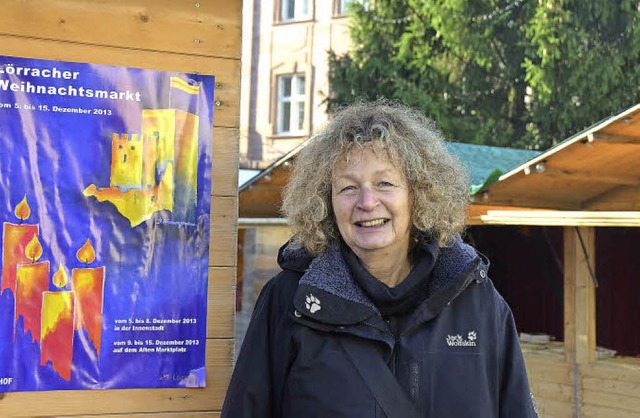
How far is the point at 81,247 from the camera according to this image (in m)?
2.49

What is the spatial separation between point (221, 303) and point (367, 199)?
629mm

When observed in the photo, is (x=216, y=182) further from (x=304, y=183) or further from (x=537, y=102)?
(x=537, y=102)

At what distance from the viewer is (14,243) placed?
244 centimetres

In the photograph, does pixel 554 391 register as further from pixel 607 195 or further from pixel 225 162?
pixel 225 162

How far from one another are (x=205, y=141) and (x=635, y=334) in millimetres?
6593

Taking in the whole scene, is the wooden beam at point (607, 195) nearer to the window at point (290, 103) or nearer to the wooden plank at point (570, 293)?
the wooden plank at point (570, 293)

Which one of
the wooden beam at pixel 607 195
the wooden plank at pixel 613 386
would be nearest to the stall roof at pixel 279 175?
the wooden beam at pixel 607 195

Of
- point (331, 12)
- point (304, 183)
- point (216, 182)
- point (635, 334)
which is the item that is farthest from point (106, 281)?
point (331, 12)

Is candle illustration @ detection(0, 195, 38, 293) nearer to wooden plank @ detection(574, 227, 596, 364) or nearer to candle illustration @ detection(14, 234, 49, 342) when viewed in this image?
candle illustration @ detection(14, 234, 49, 342)

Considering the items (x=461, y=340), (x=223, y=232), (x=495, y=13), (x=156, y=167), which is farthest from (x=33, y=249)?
(x=495, y=13)

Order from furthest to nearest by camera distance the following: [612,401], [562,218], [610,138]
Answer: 1. [612,401]
2. [562,218]
3. [610,138]

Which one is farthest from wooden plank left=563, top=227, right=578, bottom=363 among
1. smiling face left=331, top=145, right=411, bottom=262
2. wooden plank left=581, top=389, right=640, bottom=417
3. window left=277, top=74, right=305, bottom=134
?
window left=277, top=74, right=305, bottom=134

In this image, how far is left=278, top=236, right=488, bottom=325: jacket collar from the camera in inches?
84.5

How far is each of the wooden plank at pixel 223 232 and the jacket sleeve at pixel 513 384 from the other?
0.82 m
